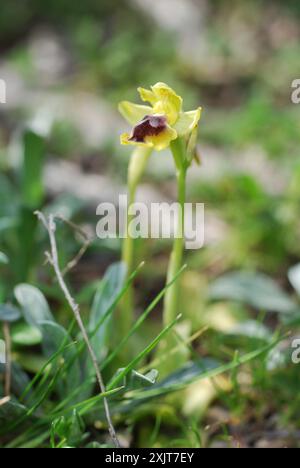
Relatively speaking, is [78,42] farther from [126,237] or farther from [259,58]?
[126,237]

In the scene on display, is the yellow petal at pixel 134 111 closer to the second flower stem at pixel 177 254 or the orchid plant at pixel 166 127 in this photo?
the orchid plant at pixel 166 127

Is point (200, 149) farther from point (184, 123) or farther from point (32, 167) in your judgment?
point (184, 123)

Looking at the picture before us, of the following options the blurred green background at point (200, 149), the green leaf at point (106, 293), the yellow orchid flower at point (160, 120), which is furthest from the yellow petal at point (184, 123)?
the blurred green background at point (200, 149)

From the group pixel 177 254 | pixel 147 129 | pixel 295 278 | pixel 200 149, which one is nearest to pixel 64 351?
pixel 177 254

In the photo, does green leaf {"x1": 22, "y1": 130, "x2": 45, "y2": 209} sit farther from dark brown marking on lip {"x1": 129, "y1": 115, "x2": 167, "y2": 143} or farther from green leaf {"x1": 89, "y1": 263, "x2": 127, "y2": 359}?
dark brown marking on lip {"x1": 129, "y1": 115, "x2": 167, "y2": 143}

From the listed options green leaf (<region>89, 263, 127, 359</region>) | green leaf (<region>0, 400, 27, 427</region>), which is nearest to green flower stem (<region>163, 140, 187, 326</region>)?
green leaf (<region>89, 263, 127, 359</region>)

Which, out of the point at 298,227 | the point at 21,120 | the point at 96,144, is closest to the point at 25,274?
the point at 298,227
